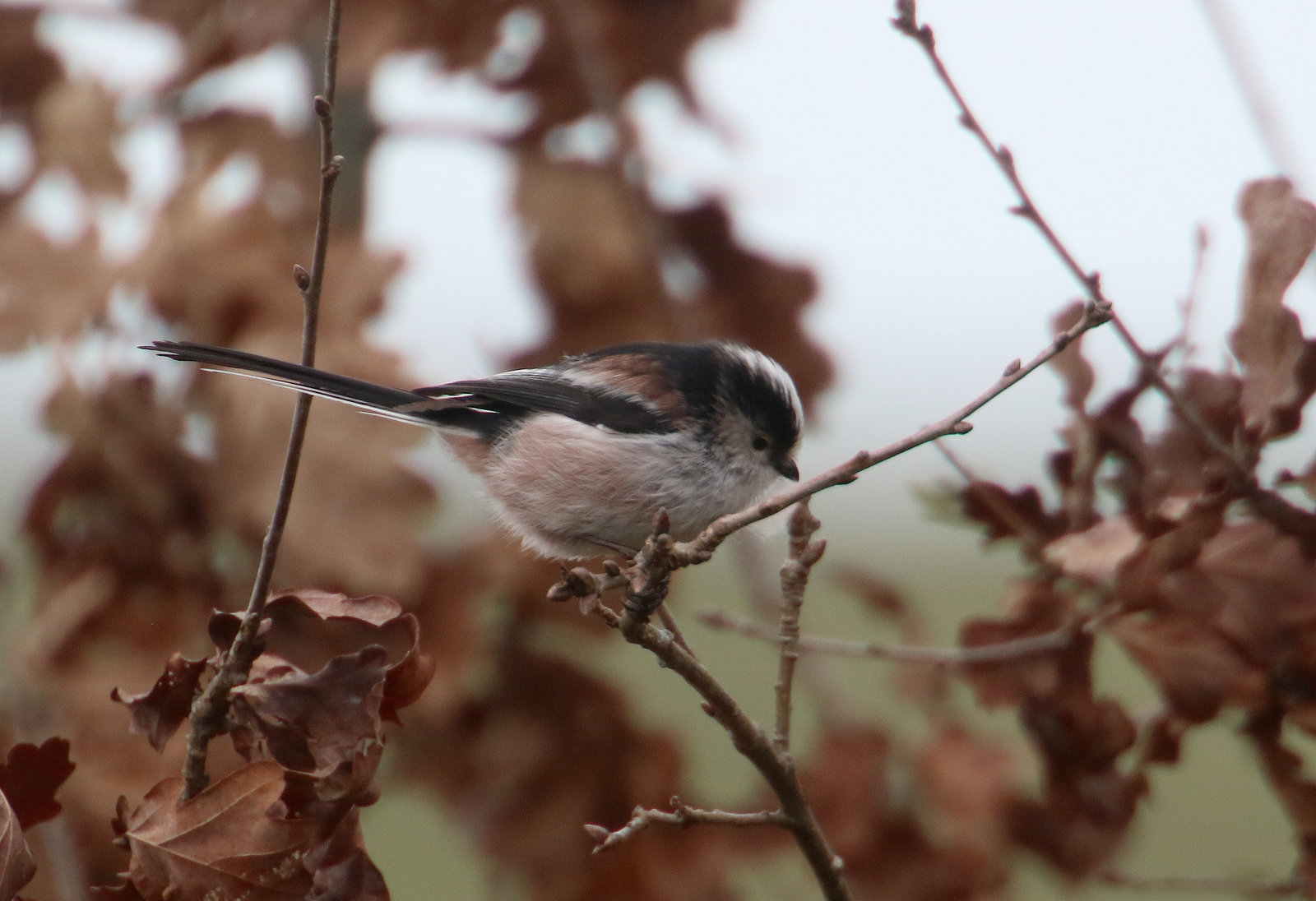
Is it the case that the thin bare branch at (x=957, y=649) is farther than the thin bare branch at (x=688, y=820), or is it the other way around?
the thin bare branch at (x=957, y=649)

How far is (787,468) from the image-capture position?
8.90 ft

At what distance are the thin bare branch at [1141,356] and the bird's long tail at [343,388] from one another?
976 mm

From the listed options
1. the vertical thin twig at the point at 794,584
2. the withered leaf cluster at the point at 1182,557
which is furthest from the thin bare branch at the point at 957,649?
the vertical thin twig at the point at 794,584

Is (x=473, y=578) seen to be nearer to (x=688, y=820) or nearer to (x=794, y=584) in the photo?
(x=794, y=584)

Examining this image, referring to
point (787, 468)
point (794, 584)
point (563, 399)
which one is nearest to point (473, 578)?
point (563, 399)

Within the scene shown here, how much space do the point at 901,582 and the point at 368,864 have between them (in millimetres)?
2046

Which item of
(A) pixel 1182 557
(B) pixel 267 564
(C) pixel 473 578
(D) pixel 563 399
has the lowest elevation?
(A) pixel 1182 557

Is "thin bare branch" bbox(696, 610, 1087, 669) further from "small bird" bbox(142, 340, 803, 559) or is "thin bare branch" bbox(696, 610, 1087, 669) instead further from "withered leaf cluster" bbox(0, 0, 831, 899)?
"withered leaf cluster" bbox(0, 0, 831, 899)

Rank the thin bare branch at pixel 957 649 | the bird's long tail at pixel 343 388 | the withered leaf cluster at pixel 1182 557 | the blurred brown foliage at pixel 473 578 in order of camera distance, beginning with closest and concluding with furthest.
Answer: the blurred brown foliage at pixel 473 578, the withered leaf cluster at pixel 1182 557, the thin bare branch at pixel 957 649, the bird's long tail at pixel 343 388

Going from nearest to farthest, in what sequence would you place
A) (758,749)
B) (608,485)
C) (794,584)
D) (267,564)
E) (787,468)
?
(267,564)
(758,749)
(794,584)
(608,485)
(787,468)

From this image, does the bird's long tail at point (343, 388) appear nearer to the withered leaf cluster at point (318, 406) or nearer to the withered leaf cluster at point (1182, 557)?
the withered leaf cluster at point (318, 406)

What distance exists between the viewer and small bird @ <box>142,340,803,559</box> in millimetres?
2535

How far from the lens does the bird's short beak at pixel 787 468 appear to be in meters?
2.70

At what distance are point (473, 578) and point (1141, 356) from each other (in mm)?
1682
